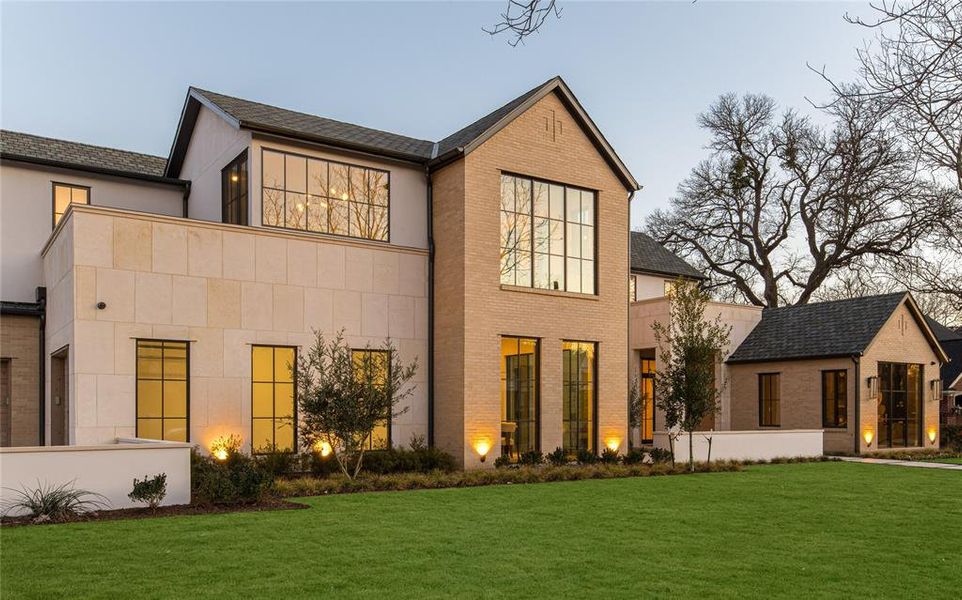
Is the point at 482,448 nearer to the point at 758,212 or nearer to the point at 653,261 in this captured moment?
the point at 653,261

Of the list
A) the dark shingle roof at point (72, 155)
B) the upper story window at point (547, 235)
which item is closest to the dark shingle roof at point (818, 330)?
the upper story window at point (547, 235)

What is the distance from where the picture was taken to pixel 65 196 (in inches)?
765

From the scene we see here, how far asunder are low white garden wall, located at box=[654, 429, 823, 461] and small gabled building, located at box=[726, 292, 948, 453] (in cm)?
252

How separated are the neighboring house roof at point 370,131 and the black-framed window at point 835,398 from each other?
9952 mm

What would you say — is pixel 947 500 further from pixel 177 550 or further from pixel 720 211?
pixel 720 211

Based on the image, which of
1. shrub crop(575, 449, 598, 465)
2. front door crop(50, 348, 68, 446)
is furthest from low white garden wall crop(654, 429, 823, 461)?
front door crop(50, 348, 68, 446)

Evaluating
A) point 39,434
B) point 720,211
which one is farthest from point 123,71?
point 39,434

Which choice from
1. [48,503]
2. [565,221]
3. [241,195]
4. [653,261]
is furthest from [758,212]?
[48,503]

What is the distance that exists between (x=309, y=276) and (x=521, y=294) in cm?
501

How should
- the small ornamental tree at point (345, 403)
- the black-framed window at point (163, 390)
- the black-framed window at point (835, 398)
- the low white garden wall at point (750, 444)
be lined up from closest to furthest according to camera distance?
the small ornamental tree at point (345, 403) → the black-framed window at point (163, 390) → the low white garden wall at point (750, 444) → the black-framed window at point (835, 398)

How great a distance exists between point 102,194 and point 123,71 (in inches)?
6540

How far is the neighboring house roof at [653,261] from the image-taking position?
30688mm

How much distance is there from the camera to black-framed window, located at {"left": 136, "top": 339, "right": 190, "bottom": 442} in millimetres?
15094

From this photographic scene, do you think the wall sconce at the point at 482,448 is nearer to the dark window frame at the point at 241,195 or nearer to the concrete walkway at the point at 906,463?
the dark window frame at the point at 241,195
